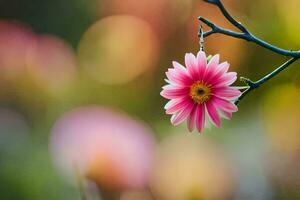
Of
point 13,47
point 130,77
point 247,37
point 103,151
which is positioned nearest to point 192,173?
point 103,151

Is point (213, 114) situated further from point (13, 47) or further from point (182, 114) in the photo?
point (13, 47)

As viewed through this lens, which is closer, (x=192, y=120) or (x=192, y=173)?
(x=192, y=120)

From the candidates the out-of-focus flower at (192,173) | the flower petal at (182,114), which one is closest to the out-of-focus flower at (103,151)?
the out-of-focus flower at (192,173)

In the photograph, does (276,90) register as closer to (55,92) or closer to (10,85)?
(55,92)

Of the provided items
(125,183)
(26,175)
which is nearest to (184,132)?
(125,183)

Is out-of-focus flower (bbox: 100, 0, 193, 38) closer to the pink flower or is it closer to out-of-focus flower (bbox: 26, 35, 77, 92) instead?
out-of-focus flower (bbox: 26, 35, 77, 92)

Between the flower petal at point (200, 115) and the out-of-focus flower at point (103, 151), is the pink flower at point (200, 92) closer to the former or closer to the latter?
the flower petal at point (200, 115)

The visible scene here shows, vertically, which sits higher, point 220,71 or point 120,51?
point 120,51
